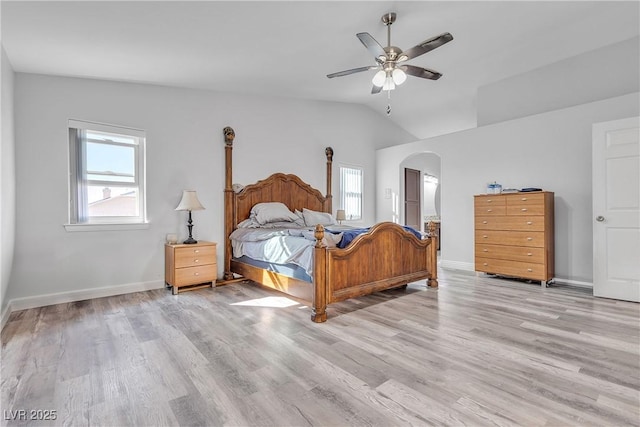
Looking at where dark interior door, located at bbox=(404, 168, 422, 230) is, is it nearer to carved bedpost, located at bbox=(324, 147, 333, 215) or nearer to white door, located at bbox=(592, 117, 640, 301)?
carved bedpost, located at bbox=(324, 147, 333, 215)

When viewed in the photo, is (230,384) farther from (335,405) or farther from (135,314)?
(135,314)

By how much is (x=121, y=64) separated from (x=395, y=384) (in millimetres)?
3798

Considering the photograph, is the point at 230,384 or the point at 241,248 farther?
the point at 241,248

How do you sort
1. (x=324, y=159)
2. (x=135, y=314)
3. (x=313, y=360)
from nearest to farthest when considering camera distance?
(x=313, y=360) → (x=135, y=314) → (x=324, y=159)

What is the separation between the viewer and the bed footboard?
9.61 ft

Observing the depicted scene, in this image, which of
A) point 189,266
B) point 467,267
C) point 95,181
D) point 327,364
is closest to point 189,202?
point 189,266

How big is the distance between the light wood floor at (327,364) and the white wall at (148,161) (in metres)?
0.53

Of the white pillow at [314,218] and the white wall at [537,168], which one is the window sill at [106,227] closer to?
the white pillow at [314,218]

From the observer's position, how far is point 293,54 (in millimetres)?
3584

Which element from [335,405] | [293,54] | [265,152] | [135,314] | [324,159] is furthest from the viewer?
[324,159]

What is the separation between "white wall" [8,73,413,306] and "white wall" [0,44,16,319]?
21cm

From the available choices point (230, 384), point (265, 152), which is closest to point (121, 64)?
point (265, 152)

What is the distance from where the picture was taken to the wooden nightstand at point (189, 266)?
382cm

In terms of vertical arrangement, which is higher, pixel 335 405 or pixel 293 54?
pixel 293 54
